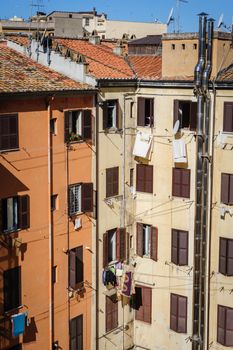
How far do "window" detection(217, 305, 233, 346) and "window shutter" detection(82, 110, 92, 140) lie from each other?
13984 millimetres

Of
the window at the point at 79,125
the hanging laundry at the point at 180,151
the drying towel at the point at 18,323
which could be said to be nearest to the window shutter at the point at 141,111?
the hanging laundry at the point at 180,151

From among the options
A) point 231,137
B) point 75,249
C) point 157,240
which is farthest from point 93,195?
point 231,137

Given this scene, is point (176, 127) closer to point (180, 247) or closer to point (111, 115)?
point (111, 115)

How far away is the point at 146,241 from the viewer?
40219 mm

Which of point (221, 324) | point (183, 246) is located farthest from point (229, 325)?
point (183, 246)

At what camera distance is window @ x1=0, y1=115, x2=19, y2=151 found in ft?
102

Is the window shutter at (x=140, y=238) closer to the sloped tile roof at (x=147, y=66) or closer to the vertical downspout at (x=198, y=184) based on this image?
the vertical downspout at (x=198, y=184)

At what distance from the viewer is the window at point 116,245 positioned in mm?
38594

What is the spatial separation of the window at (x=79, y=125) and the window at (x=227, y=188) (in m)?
8.84

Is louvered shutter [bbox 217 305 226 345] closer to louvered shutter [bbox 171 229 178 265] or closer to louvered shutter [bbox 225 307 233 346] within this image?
louvered shutter [bbox 225 307 233 346]

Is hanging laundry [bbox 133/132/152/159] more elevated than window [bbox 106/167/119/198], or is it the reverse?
hanging laundry [bbox 133/132/152/159]

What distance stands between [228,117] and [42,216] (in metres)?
12.7

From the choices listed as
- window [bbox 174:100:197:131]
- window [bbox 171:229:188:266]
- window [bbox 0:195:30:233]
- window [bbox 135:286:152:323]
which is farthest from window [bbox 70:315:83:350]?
window [bbox 174:100:197:131]

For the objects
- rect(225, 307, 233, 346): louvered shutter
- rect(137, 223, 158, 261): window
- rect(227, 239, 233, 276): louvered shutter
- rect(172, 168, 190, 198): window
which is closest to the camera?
rect(227, 239, 233, 276): louvered shutter
